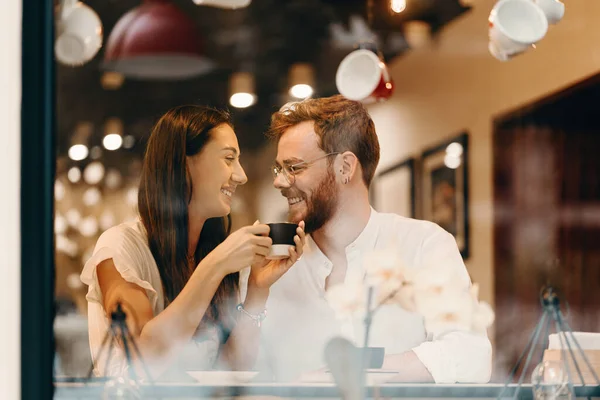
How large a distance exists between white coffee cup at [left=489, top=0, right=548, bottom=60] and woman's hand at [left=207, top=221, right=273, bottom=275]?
661mm

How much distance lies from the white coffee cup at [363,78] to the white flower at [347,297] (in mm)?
397

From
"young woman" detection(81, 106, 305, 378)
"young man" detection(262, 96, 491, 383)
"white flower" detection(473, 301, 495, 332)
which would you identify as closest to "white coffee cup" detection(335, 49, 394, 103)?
"young man" detection(262, 96, 491, 383)

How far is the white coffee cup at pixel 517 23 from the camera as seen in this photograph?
1.89 metres

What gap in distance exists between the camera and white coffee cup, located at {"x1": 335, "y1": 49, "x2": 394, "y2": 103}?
187 cm

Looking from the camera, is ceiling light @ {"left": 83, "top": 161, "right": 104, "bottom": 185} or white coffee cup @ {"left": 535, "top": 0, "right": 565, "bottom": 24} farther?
white coffee cup @ {"left": 535, "top": 0, "right": 565, "bottom": 24}

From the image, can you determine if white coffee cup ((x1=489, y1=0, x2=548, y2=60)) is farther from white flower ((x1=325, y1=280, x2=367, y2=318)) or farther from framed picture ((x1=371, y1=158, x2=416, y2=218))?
white flower ((x1=325, y1=280, x2=367, y2=318))

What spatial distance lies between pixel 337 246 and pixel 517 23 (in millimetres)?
622

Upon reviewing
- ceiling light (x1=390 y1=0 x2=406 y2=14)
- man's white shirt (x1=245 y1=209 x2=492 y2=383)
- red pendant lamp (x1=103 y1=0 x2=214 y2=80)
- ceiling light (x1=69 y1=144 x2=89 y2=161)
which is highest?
ceiling light (x1=390 y1=0 x2=406 y2=14)

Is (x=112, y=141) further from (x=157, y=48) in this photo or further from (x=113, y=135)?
(x=157, y=48)

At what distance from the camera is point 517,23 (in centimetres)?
190

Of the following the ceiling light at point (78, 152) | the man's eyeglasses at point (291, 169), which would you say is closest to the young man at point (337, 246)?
the man's eyeglasses at point (291, 169)

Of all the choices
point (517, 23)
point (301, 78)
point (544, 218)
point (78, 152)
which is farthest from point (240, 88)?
point (544, 218)

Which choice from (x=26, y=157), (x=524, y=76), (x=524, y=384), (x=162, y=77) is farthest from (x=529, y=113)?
(x=26, y=157)

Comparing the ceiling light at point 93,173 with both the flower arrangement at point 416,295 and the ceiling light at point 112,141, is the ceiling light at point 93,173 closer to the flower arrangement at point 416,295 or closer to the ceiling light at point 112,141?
the ceiling light at point 112,141
